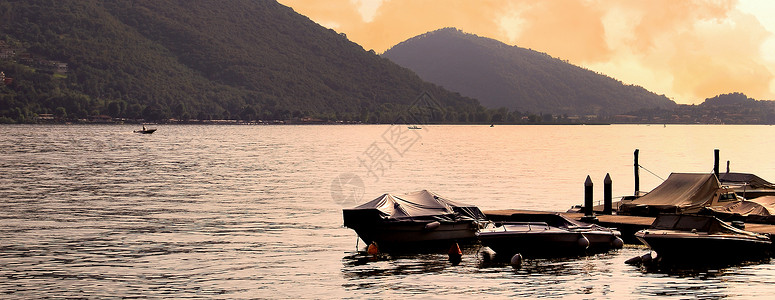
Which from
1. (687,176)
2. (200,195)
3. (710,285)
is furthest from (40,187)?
(710,285)

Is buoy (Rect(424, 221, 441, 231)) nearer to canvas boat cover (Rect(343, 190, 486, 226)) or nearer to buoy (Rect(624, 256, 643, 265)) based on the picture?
canvas boat cover (Rect(343, 190, 486, 226))

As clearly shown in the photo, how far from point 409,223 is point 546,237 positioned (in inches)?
241

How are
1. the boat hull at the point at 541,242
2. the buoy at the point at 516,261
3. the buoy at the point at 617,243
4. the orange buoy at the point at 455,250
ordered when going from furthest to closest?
the buoy at the point at 617,243, the orange buoy at the point at 455,250, the boat hull at the point at 541,242, the buoy at the point at 516,261

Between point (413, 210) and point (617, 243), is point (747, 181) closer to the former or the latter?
point (617, 243)

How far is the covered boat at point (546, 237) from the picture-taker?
40125 millimetres

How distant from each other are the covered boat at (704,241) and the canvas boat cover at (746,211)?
16.9ft

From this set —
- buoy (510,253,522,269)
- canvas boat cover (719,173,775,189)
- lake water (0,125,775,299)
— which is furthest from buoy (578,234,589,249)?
canvas boat cover (719,173,775,189)

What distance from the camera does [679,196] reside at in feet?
157

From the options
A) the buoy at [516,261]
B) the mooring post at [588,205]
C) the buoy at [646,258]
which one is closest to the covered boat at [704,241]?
the buoy at [646,258]

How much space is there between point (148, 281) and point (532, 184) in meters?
56.2

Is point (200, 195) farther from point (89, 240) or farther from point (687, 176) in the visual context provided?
point (687, 176)

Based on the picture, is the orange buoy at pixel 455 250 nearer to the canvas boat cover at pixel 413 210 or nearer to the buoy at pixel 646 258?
the canvas boat cover at pixel 413 210

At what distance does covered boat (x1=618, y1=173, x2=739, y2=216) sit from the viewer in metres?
46.8

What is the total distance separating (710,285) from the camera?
1375 inches
